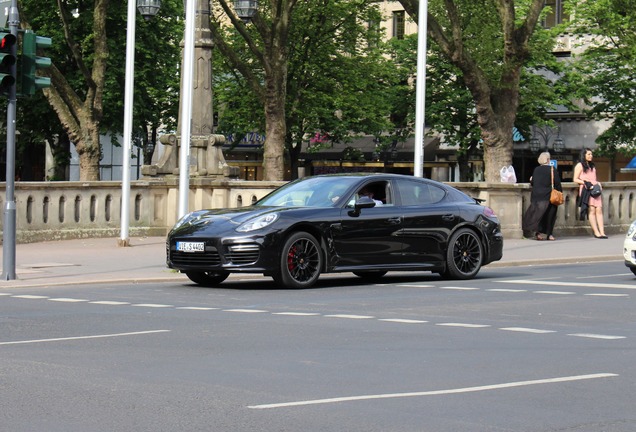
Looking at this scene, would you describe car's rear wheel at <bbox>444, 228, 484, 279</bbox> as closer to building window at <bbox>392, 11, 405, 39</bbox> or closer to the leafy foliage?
the leafy foliage

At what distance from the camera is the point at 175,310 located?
47.2ft

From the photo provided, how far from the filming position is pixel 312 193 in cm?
1822

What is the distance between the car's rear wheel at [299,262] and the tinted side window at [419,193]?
1895mm

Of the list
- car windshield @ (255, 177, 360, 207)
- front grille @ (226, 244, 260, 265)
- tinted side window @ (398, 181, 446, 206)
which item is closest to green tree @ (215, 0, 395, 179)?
tinted side window @ (398, 181, 446, 206)

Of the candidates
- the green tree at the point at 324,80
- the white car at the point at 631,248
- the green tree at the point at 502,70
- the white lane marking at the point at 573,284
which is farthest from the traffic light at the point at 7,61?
the green tree at the point at 324,80

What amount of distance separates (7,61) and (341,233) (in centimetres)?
476

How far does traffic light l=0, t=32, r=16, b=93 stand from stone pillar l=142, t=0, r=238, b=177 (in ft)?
34.0

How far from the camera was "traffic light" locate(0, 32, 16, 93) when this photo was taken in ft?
58.7

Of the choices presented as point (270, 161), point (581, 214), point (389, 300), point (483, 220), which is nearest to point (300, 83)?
point (270, 161)

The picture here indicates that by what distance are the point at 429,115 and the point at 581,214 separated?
3189cm

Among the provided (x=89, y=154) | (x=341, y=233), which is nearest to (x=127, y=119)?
(x=341, y=233)

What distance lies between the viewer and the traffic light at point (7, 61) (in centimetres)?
1789

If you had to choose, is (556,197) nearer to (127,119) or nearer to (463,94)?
(127,119)

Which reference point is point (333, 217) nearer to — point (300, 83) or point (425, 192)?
point (425, 192)
